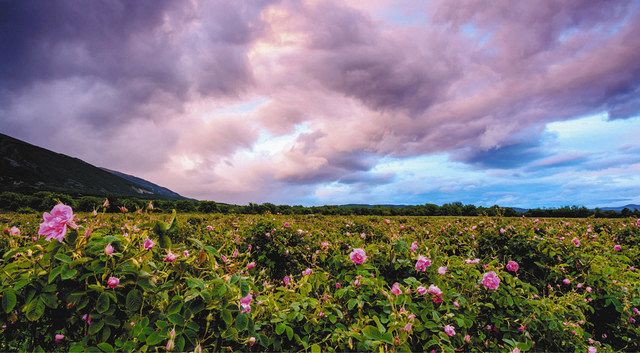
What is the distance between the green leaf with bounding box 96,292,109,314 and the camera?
2.01 metres

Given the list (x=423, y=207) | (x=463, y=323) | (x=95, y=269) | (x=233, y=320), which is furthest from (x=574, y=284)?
(x=423, y=207)

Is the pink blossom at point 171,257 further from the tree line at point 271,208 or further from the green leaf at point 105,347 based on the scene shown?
the tree line at point 271,208

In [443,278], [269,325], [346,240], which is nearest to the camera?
[269,325]

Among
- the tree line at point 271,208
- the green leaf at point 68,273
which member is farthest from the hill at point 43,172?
the green leaf at point 68,273

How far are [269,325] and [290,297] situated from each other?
18.0 inches

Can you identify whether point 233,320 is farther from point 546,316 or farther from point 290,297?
point 546,316

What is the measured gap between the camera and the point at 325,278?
3.53 metres

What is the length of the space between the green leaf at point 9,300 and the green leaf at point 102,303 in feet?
1.63

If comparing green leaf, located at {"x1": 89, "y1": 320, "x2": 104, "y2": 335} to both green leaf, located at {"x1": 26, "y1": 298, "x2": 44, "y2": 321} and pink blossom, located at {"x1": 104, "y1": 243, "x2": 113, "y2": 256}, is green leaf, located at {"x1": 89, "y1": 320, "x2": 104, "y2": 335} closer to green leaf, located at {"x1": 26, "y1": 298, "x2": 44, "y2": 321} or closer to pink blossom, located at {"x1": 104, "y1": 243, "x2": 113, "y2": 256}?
green leaf, located at {"x1": 26, "y1": 298, "x2": 44, "y2": 321}

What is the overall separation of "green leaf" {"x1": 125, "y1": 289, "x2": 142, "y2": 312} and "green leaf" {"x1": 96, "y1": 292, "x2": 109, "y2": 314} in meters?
0.11

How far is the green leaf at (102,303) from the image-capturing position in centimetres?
201

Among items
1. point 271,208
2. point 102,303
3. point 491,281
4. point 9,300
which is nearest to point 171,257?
point 102,303

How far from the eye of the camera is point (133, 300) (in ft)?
6.85

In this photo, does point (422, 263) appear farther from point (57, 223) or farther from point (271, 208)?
point (271, 208)
